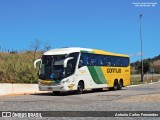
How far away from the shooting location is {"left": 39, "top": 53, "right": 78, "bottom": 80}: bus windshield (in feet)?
92.0

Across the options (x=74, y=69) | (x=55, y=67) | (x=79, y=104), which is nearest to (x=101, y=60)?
(x=74, y=69)

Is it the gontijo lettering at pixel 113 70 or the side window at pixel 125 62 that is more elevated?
the side window at pixel 125 62

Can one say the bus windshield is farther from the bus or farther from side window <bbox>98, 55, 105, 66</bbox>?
side window <bbox>98, 55, 105, 66</bbox>

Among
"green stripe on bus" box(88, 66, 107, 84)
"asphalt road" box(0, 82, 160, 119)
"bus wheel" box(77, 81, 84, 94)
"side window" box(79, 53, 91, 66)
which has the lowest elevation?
"asphalt road" box(0, 82, 160, 119)

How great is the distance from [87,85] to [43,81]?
3.96 meters

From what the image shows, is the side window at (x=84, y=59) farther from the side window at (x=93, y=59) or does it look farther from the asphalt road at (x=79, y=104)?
the asphalt road at (x=79, y=104)

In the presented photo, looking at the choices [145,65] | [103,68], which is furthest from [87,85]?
[145,65]

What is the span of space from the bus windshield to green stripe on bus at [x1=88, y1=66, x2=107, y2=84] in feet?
8.99

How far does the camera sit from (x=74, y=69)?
2861 cm

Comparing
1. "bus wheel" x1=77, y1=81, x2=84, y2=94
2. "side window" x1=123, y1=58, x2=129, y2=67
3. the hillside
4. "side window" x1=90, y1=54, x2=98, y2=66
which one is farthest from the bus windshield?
"side window" x1=123, y1=58, x2=129, y2=67

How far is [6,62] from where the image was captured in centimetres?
4031

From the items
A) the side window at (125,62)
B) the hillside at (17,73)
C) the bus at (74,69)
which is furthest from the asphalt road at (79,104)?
the side window at (125,62)

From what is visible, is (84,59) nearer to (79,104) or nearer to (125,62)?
(125,62)

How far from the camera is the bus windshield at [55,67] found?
28.0 meters
